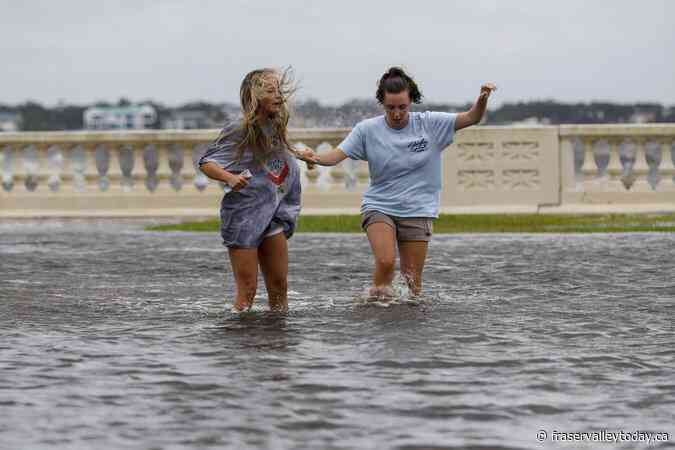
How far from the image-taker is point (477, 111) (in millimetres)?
8906

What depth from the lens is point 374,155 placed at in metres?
9.11

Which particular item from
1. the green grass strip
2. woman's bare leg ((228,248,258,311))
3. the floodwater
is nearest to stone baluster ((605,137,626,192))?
the green grass strip

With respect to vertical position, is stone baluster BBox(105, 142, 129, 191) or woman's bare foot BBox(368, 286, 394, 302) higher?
stone baluster BBox(105, 142, 129, 191)

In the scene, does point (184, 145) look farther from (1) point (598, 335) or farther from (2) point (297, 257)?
(1) point (598, 335)

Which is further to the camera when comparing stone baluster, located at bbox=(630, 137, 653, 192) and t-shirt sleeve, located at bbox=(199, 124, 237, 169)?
stone baluster, located at bbox=(630, 137, 653, 192)

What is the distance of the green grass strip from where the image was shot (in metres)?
16.7

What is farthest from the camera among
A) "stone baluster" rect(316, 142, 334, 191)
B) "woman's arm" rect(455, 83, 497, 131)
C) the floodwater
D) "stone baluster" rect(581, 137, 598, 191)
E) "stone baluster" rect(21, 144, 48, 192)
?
"stone baluster" rect(21, 144, 48, 192)

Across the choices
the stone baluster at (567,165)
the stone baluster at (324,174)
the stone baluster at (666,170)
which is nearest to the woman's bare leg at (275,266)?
the stone baluster at (324,174)

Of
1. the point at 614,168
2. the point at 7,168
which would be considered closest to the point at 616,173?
the point at 614,168

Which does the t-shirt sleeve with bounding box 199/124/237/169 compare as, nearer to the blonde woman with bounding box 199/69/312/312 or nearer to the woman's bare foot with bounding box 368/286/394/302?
the blonde woman with bounding box 199/69/312/312

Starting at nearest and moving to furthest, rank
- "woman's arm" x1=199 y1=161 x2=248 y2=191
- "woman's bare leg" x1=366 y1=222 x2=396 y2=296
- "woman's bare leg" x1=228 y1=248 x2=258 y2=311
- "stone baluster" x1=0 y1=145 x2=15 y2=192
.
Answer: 1. "woman's arm" x1=199 y1=161 x2=248 y2=191
2. "woman's bare leg" x1=228 y1=248 x2=258 y2=311
3. "woman's bare leg" x1=366 y1=222 x2=396 y2=296
4. "stone baluster" x1=0 y1=145 x2=15 y2=192

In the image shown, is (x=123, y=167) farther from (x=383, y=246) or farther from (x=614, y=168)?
(x=383, y=246)

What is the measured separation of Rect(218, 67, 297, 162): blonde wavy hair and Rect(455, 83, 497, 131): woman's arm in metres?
1.08

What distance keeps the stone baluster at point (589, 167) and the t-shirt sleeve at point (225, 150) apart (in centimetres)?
1357
